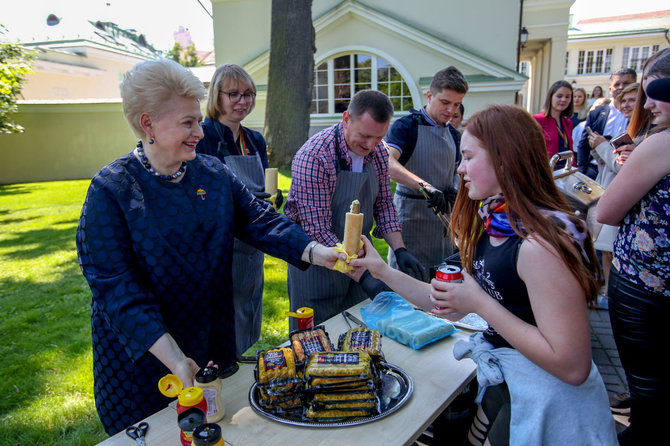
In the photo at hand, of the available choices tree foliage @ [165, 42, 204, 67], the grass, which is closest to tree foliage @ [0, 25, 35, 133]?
the grass

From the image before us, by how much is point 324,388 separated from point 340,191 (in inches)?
55.6

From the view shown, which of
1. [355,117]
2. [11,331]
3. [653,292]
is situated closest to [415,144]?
[355,117]

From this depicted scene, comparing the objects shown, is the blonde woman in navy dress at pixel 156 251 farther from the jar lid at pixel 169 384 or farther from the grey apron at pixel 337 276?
the grey apron at pixel 337 276

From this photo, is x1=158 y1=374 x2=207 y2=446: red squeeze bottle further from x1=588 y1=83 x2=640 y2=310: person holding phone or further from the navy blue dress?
x1=588 y1=83 x2=640 y2=310: person holding phone

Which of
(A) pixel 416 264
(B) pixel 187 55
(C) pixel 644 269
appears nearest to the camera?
(C) pixel 644 269

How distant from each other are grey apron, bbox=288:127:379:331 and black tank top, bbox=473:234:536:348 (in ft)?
3.97

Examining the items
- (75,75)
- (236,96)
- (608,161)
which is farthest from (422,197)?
(75,75)

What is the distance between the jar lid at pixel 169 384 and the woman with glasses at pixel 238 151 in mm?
1520

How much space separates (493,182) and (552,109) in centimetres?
414

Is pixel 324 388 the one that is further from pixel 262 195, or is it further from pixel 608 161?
pixel 608 161

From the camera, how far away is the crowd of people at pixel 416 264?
4.57 ft

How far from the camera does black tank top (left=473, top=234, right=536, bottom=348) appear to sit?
1472 millimetres

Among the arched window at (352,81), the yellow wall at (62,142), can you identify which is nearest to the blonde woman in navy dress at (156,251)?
the arched window at (352,81)

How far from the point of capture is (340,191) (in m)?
2.68
